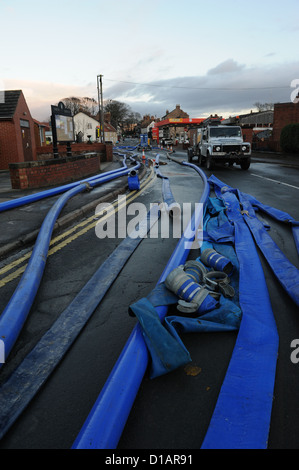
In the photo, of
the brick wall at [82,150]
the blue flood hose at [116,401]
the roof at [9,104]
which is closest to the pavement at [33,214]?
the blue flood hose at [116,401]

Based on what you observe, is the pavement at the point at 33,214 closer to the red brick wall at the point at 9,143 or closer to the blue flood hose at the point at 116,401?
the blue flood hose at the point at 116,401

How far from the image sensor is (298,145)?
26.8 m

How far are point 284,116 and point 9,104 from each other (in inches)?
1014

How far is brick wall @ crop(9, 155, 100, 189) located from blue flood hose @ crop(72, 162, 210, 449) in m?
9.32

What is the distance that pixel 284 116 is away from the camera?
32625 millimetres

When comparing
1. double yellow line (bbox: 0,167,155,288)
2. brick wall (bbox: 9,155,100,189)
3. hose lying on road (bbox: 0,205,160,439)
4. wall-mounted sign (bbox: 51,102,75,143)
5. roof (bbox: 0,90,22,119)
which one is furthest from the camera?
roof (bbox: 0,90,22,119)

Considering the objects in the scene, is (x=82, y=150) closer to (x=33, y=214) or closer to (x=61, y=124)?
(x=61, y=124)

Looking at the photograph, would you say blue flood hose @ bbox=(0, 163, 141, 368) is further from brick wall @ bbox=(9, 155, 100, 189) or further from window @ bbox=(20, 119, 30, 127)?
window @ bbox=(20, 119, 30, 127)

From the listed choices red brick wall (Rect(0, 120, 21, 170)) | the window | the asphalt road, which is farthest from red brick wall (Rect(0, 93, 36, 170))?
the asphalt road

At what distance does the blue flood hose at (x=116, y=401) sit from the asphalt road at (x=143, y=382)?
16 cm

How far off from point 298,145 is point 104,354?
93.3 feet

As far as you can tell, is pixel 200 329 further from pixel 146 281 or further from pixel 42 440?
pixel 42 440

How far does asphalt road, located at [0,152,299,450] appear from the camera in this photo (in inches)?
80.5
